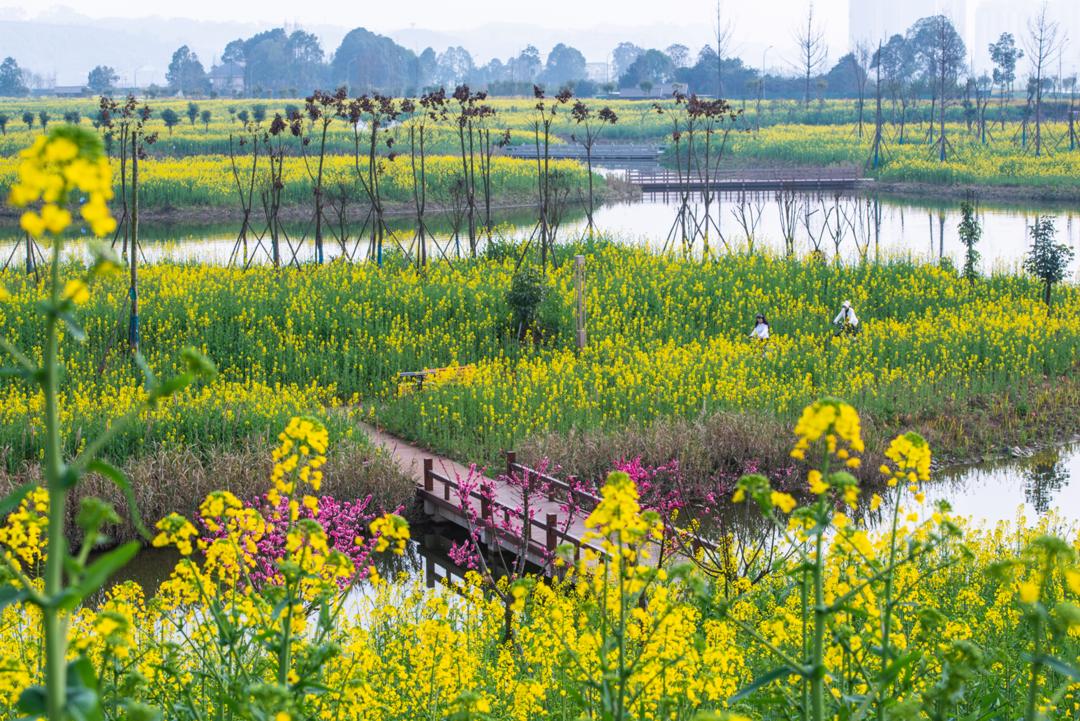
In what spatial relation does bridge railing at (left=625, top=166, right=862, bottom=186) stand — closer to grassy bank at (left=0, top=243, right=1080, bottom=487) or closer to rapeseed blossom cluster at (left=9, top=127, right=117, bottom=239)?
grassy bank at (left=0, top=243, right=1080, bottom=487)

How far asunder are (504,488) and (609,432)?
1861mm

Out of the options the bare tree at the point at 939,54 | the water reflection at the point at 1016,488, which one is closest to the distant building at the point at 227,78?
the bare tree at the point at 939,54

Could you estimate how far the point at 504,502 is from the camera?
12.6 metres

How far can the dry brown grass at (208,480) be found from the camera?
1258 centimetres

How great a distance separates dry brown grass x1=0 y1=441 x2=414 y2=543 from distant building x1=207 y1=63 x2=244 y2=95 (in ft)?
478

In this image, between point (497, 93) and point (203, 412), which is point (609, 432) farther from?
point (497, 93)

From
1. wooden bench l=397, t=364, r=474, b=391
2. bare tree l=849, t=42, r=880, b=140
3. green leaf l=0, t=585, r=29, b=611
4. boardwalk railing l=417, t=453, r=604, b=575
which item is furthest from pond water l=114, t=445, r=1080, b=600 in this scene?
bare tree l=849, t=42, r=880, b=140

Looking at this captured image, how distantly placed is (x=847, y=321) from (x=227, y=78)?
153m

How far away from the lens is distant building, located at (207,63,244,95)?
159125mm

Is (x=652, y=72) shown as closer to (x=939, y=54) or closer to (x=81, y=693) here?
(x=939, y=54)

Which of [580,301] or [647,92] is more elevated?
[647,92]

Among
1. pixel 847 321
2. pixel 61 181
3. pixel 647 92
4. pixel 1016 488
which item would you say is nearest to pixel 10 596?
pixel 61 181

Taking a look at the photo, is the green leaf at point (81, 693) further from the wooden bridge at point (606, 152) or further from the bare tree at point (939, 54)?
the wooden bridge at point (606, 152)

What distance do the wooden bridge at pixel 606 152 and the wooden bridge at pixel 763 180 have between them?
763 cm
